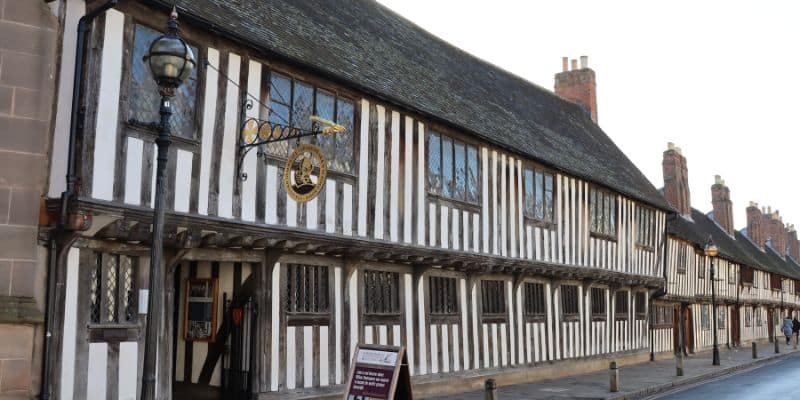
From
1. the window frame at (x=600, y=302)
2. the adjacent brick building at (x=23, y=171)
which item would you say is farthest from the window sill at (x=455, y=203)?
the adjacent brick building at (x=23, y=171)

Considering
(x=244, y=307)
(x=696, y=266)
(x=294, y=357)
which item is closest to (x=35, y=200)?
(x=244, y=307)

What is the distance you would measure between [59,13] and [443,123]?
24.7ft

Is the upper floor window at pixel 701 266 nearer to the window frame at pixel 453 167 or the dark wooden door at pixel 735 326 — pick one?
the dark wooden door at pixel 735 326

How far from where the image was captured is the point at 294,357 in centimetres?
1079

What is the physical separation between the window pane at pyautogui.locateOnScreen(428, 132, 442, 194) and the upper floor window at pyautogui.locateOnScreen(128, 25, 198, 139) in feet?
17.9

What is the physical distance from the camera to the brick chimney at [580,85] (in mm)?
29562

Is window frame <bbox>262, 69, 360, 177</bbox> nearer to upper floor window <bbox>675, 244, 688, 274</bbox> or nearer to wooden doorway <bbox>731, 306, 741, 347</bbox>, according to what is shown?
upper floor window <bbox>675, 244, 688, 274</bbox>

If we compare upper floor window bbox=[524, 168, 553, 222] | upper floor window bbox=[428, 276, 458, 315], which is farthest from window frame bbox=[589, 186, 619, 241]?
upper floor window bbox=[428, 276, 458, 315]

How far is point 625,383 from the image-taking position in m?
16.5

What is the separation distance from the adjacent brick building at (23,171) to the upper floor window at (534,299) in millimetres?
11819

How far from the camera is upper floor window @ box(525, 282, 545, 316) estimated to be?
57.1 ft

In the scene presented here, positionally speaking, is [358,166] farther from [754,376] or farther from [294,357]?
[754,376]

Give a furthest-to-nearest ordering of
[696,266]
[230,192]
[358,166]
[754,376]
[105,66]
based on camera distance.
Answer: [696,266] < [754,376] < [358,166] < [230,192] < [105,66]

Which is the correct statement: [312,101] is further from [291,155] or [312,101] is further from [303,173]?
[291,155]
